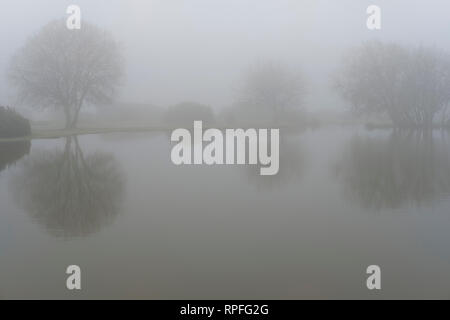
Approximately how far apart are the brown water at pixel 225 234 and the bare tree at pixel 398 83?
3771 cm

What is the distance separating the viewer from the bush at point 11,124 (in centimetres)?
2842

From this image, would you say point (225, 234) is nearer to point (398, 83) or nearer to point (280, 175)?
point (280, 175)

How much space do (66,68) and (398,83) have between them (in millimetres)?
40974

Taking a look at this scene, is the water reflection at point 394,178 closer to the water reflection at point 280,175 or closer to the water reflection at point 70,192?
the water reflection at point 280,175

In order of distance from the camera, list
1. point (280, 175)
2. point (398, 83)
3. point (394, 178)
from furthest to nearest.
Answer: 1. point (398, 83)
2. point (280, 175)
3. point (394, 178)

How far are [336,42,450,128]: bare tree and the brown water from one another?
3771cm

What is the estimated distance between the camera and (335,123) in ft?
235

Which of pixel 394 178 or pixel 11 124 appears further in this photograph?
pixel 11 124

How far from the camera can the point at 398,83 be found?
155ft

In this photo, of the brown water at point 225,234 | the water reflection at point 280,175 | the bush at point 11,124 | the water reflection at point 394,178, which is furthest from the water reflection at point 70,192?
the bush at point 11,124

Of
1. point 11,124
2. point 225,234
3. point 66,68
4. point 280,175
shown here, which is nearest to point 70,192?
point 225,234

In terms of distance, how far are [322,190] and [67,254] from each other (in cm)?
729
